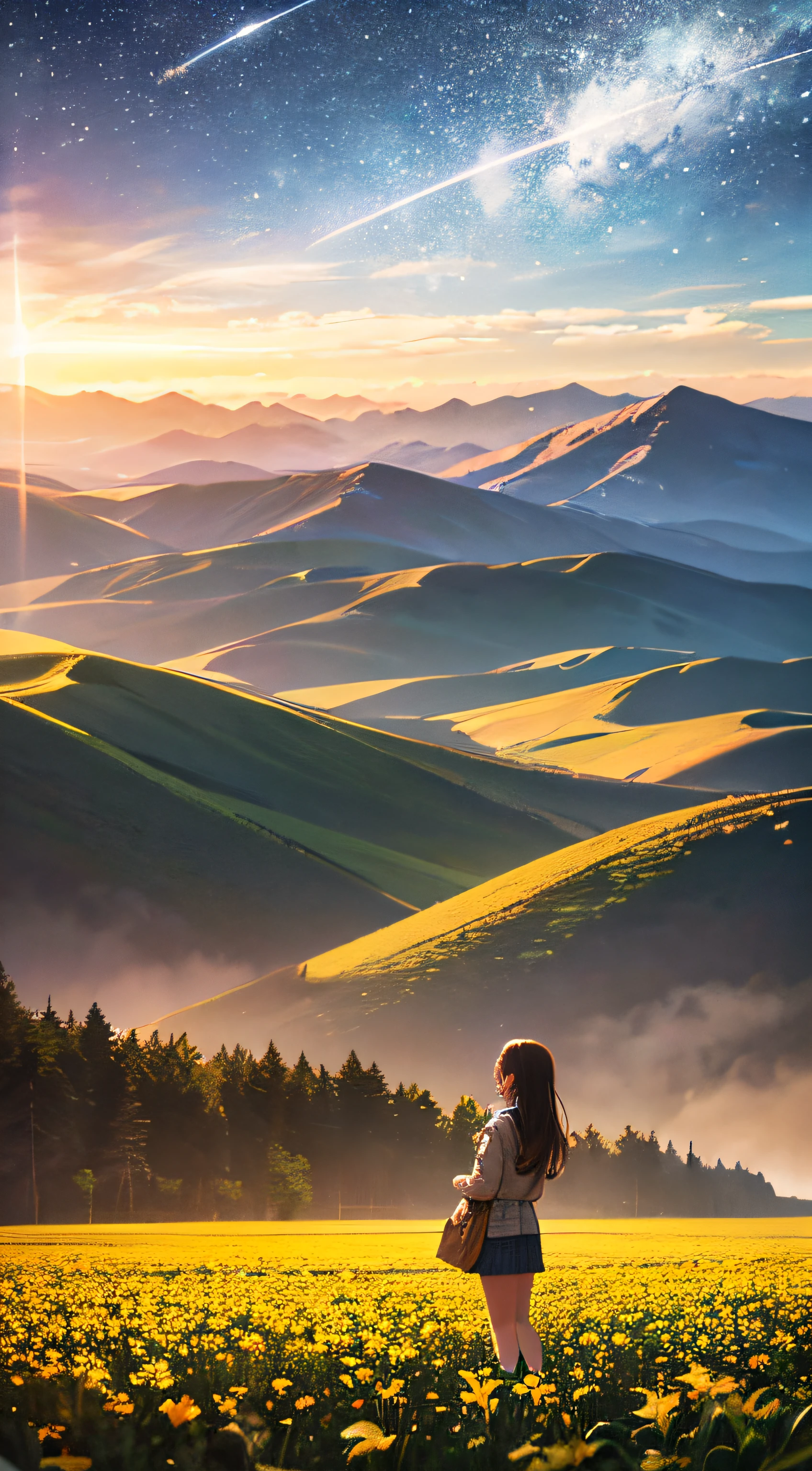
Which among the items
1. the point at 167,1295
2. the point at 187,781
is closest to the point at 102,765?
the point at 187,781

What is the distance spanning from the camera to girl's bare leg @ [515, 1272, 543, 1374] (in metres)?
7.69

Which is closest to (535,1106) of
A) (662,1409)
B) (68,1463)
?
(662,1409)

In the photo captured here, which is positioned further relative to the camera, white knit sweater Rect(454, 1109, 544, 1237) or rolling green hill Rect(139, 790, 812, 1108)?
rolling green hill Rect(139, 790, 812, 1108)

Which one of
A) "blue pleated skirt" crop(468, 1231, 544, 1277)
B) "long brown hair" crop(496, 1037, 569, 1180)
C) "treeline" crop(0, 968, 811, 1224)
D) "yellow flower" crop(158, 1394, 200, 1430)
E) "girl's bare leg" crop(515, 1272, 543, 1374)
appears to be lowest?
"treeline" crop(0, 968, 811, 1224)

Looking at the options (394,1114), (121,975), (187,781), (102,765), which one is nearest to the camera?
(394,1114)

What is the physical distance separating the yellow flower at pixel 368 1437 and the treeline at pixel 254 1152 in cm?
1672

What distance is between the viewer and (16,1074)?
2300 cm

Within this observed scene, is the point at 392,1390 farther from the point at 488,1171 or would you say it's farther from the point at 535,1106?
the point at 535,1106

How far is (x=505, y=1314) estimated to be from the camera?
25.5 feet

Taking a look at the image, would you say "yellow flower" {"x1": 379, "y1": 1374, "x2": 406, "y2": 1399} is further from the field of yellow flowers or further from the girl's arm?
the girl's arm

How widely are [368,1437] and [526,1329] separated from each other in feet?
4.61

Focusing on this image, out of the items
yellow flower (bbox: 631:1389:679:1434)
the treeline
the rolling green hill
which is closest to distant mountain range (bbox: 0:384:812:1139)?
the rolling green hill

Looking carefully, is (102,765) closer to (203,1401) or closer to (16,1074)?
(16,1074)

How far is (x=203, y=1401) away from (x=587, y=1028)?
23079 millimetres
